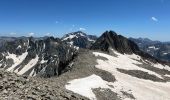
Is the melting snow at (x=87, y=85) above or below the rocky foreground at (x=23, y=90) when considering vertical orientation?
below

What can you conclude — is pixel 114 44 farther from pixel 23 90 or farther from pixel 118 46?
pixel 23 90

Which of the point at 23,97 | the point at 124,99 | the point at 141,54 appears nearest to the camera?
the point at 23,97

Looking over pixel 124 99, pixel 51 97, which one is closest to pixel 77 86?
pixel 124 99

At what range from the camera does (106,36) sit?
148750 mm

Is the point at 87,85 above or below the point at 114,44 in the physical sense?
below

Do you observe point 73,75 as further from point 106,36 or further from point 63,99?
point 106,36

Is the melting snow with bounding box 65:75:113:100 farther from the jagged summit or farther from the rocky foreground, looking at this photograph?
the jagged summit

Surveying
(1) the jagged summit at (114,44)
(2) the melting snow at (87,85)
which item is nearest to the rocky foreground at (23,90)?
(2) the melting snow at (87,85)

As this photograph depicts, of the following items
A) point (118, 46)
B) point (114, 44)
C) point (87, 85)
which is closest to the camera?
point (87, 85)

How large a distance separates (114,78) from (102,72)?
356 centimetres

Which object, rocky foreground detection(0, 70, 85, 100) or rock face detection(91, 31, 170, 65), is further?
rock face detection(91, 31, 170, 65)

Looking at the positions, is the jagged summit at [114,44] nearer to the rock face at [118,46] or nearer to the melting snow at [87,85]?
the rock face at [118,46]

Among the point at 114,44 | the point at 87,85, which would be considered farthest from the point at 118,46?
the point at 87,85

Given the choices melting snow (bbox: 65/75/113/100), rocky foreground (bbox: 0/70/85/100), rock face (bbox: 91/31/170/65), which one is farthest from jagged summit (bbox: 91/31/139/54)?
rocky foreground (bbox: 0/70/85/100)
